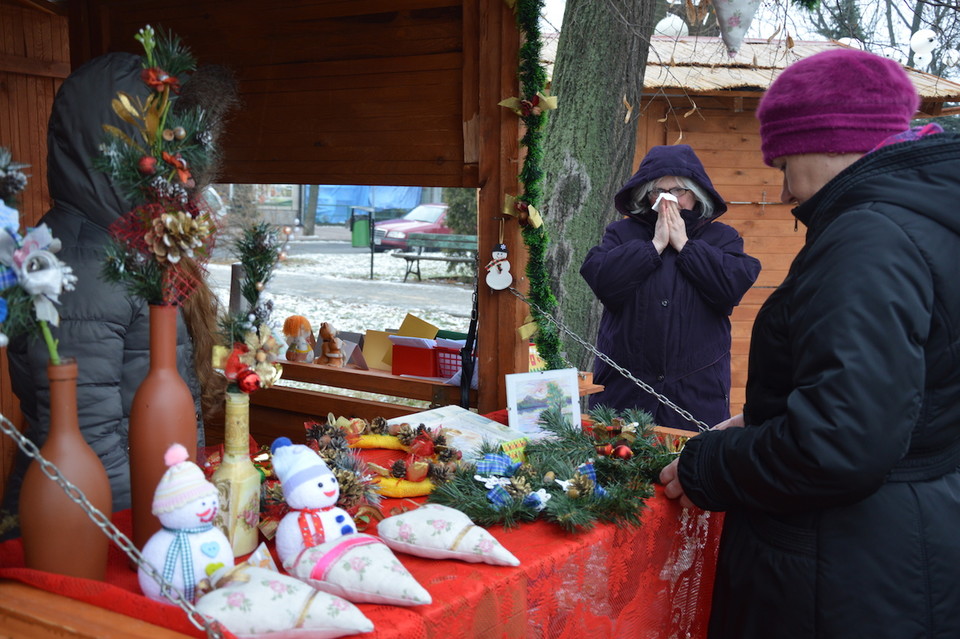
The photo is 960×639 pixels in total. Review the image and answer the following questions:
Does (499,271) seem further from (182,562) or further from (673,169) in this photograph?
(182,562)

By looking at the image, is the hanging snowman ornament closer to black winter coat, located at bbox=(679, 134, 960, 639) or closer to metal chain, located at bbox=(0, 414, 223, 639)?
black winter coat, located at bbox=(679, 134, 960, 639)

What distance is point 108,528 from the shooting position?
4.00ft

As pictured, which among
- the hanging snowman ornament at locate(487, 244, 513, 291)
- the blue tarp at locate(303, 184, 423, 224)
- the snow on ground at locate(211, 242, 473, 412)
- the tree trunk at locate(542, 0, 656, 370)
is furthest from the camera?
the blue tarp at locate(303, 184, 423, 224)

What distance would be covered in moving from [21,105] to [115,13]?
1.86 ft

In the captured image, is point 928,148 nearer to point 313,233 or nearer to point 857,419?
point 857,419

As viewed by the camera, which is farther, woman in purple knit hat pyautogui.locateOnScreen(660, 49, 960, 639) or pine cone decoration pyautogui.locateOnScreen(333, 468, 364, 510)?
pine cone decoration pyautogui.locateOnScreen(333, 468, 364, 510)

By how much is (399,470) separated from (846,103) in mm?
1213

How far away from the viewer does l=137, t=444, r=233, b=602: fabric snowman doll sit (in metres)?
1.21

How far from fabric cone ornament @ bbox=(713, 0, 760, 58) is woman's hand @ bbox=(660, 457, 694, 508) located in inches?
113

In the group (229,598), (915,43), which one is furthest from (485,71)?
(915,43)

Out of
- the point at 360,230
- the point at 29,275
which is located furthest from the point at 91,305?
→ the point at 360,230

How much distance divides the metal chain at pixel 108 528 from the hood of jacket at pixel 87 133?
725mm

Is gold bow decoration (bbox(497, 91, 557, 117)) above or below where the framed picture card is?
above

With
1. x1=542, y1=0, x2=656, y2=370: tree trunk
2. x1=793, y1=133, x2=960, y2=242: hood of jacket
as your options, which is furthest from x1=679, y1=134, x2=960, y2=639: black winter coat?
x1=542, y1=0, x2=656, y2=370: tree trunk
